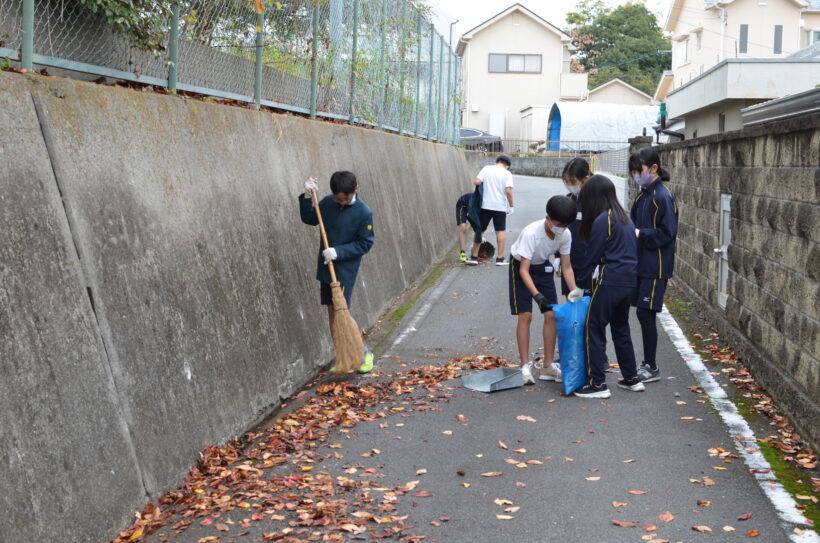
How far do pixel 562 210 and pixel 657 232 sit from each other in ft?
3.45

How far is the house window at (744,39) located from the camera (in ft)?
126

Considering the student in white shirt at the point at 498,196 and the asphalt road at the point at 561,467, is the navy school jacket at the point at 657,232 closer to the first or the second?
the asphalt road at the point at 561,467

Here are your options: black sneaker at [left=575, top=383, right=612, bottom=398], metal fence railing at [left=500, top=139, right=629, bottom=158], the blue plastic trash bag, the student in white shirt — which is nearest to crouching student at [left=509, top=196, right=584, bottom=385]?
→ the blue plastic trash bag

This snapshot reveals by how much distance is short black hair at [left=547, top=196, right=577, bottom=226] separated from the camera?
7484mm

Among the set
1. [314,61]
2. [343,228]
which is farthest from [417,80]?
[343,228]

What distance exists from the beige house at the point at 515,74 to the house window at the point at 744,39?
17502 mm

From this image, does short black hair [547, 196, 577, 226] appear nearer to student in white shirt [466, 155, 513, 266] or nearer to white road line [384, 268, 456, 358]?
white road line [384, 268, 456, 358]

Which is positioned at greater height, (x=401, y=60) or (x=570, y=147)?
(x=401, y=60)

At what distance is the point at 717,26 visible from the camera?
1511 inches

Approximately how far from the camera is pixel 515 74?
57344mm

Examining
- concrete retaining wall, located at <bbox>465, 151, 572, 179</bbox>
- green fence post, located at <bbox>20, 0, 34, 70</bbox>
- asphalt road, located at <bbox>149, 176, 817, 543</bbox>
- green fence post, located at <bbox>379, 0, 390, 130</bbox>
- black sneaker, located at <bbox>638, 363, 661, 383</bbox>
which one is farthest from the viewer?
concrete retaining wall, located at <bbox>465, 151, 572, 179</bbox>

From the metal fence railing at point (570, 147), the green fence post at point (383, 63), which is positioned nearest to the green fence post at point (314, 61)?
the green fence post at point (383, 63)

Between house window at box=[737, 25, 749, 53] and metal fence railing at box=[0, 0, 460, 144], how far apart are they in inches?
936

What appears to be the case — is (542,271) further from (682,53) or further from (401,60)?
→ (682,53)
